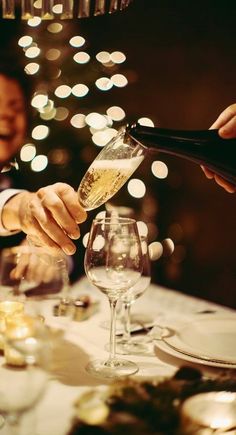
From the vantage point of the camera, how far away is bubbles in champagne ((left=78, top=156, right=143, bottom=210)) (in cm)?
90

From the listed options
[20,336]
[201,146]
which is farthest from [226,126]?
[20,336]

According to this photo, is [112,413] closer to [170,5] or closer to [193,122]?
[193,122]

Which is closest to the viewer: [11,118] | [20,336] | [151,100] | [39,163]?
[20,336]

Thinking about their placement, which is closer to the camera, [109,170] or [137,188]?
[109,170]

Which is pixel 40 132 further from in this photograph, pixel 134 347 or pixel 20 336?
pixel 20 336

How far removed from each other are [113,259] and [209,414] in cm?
29

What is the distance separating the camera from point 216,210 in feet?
9.33

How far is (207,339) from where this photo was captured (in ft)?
3.17

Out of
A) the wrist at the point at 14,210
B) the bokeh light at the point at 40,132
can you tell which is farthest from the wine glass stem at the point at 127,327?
the bokeh light at the point at 40,132

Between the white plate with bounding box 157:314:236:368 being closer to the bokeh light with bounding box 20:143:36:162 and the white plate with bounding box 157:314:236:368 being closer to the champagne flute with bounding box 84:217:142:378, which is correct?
the champagne flute with bounding box 84:217:142:378

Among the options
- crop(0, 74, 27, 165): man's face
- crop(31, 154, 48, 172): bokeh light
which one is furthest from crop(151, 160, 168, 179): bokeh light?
crop(0, 74, 27, 165): man's face

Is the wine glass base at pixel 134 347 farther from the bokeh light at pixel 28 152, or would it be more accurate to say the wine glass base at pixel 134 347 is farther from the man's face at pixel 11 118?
the bokeh light at pixel 28 152

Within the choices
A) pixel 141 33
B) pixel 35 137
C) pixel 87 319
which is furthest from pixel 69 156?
pixel 87 319

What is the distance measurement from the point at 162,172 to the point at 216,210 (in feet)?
1.46
